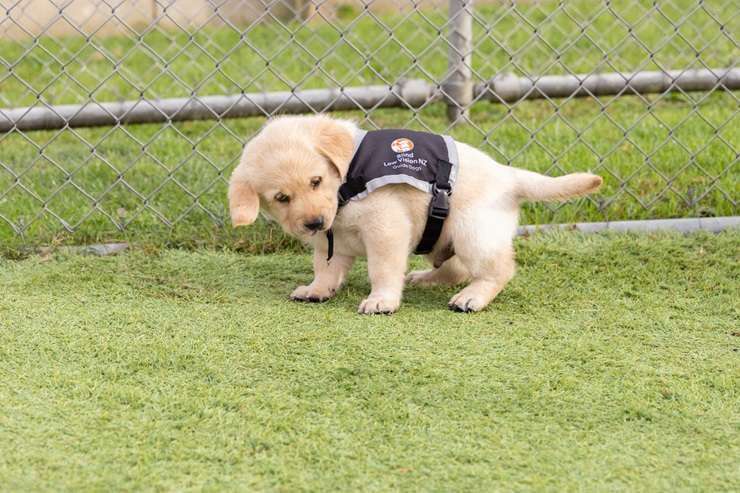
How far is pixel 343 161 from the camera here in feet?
10.4

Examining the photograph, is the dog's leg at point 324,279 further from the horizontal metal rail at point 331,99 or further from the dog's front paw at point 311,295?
the horizontal metal rail at point 331,99

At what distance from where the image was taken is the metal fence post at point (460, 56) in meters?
4.52

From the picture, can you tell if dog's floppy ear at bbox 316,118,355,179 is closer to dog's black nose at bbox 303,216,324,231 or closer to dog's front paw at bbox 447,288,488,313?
dog's black nose at bbox 303,216,324,231

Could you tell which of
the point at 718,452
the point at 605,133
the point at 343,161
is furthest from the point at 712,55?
the point at 718,452

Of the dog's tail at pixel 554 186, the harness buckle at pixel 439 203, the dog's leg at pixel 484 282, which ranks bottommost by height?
the dog's leg at pixel 484 282

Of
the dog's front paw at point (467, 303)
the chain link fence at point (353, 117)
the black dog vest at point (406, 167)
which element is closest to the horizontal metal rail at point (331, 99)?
the chain link fence at point (353, 117)

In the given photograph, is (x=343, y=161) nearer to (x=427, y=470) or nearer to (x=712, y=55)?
(x=427, y=470)

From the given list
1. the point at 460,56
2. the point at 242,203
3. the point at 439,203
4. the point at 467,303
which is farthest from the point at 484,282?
the point at 460,56

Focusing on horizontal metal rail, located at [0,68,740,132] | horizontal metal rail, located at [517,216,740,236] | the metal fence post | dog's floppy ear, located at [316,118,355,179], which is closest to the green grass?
horizontal metal rail, located at [517,216,740,236]

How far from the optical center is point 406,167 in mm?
3281

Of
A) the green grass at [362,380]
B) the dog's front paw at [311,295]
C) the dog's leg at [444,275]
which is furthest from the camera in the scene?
the dog's leg at [444,275]

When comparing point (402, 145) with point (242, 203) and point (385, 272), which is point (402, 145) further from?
point (242, 203)

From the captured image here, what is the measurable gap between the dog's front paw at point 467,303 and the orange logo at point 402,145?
1.77 feet

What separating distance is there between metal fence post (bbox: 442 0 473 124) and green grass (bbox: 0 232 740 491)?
3.92ft
